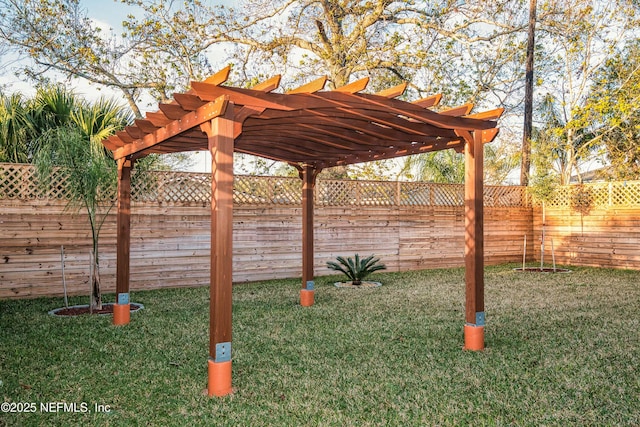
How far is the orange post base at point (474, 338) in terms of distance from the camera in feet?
13.1

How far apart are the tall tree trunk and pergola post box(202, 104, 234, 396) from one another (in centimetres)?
960

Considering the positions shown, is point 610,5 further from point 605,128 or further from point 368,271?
point 368,271

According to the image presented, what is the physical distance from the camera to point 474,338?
4.01 meters

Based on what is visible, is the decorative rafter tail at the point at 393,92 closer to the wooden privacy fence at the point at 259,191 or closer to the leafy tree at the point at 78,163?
the leafy tree at the point at 78,163

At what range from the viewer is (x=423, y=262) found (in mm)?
9820

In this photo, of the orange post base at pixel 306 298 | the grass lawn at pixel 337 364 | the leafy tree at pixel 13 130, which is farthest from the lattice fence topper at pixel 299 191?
the orange post base at pixel 306 298

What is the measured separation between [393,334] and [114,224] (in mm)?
4492

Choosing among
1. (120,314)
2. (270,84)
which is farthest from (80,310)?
(270,84)

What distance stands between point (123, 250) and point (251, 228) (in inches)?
119

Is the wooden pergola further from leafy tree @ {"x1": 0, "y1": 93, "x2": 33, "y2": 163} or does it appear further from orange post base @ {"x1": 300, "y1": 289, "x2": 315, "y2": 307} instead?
leafy tree @ {"x1": 0, "y1": 93, "x2": 33, "y2": 163}

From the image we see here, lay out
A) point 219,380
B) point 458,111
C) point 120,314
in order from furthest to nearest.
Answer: point 120,314 < point 458,111 < point 219,380

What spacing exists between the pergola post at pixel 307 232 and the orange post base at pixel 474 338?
7.89ft

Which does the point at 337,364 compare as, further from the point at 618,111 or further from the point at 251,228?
the point at 618,111

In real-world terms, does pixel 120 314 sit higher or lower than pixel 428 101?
lower
